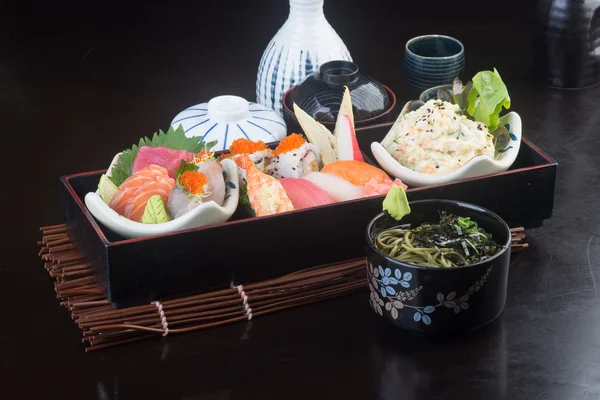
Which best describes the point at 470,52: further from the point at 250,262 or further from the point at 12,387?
the point at 12,387

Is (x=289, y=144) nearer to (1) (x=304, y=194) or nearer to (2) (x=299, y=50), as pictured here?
(1) (x=304, y=194)

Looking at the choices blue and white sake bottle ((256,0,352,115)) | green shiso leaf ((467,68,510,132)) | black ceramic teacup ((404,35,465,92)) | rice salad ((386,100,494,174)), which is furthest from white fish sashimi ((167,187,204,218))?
black ceramic teacup ((404,35,465,92))

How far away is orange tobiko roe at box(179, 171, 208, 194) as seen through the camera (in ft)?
5.61

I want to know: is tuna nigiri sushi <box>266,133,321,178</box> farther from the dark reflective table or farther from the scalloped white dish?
the dark reflective table

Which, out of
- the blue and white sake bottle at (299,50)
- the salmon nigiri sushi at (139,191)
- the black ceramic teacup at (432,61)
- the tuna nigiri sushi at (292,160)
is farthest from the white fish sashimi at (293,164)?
the black ceramic teacup at (432,61)

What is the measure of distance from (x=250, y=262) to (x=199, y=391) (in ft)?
0.85

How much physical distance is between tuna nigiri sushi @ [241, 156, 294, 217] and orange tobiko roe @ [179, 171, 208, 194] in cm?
9

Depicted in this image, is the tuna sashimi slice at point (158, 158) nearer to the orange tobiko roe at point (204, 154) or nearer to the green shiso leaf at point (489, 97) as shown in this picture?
the orange tobiko roe at point (204, 154)

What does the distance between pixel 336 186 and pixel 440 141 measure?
218 mm

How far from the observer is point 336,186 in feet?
5.98

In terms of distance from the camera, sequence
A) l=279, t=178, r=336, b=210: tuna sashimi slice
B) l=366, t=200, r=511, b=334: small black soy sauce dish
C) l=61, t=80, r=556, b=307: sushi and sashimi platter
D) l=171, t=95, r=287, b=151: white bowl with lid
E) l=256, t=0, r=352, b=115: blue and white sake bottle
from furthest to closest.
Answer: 1. l=256, t=0, r=352, b=115: blue and white sake bottle
2. l=171, t=95, r=287, b=151: white bowl with lid
3. l=279, t=178, r=336, b=210: tuna sashimi slice
4. l=61, t=80, r=556, b=307: sushi and sashimi platter
5. l=366, t=200, r=511, b=334: small black soy sauce dish

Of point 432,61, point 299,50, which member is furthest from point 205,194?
point 432,61

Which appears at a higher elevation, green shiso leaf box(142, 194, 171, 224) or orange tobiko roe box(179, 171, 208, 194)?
orange tobiko roe box(179, 171, 208, 194)

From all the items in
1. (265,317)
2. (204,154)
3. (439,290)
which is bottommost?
(265,317)
